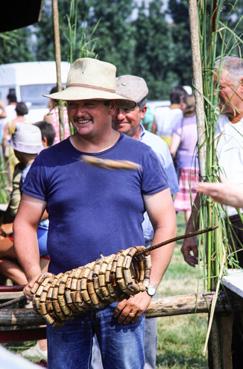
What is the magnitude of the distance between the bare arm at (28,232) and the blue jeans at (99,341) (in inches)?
A: 12.6

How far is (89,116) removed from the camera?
4.70 meters

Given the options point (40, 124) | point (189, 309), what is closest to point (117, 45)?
point (40, 124)

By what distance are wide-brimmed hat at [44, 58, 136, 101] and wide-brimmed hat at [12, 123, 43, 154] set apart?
2.27 metres

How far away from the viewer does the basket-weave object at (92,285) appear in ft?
14.1

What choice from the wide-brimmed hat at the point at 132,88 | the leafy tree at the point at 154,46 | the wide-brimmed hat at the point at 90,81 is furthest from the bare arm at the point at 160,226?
the leafy tree at the point at 154,46

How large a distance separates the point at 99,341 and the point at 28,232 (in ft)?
2.02

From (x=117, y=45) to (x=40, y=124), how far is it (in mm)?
43422

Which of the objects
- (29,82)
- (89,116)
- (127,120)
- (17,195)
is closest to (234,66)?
(127,120)

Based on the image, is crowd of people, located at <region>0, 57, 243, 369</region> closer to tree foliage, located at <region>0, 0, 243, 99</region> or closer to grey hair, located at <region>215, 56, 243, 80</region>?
grey hair, located at <region>215, 56, 243, 80</region>

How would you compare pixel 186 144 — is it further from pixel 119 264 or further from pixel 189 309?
pixel 119 264

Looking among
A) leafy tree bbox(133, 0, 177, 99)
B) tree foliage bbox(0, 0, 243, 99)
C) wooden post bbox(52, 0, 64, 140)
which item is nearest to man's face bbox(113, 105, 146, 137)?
wooden post bbox(52, 0, 64, 140)

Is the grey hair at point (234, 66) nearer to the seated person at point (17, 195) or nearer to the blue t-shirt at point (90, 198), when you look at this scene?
the blue t-shirt at point (90, 198)

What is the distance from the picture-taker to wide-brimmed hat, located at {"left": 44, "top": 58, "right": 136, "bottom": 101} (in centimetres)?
474

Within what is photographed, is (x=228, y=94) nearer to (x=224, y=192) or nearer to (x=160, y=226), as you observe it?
(x=160, y=226)
